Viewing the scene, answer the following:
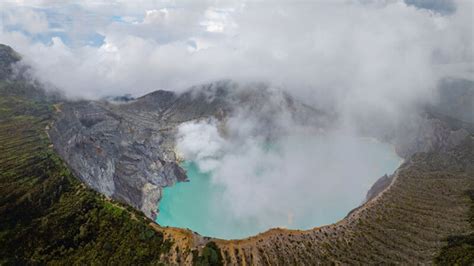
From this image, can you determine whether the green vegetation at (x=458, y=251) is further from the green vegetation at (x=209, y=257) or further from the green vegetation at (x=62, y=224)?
the green vegetation at (x=62, y=224)

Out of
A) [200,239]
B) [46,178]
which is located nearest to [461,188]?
[200,239]

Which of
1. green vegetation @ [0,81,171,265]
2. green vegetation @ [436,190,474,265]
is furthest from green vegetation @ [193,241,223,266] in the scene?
green vegetation @ [436,190,474,265]

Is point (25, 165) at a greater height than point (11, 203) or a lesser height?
greater

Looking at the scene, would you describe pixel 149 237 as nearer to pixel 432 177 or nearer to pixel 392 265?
pixel 392 265

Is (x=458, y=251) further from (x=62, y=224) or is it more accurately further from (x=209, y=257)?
(x=62, y=224)

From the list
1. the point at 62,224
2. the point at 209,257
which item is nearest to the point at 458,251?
the point at 209,257

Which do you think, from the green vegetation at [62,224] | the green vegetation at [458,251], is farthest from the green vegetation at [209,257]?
the green vegetation at [458,251]
